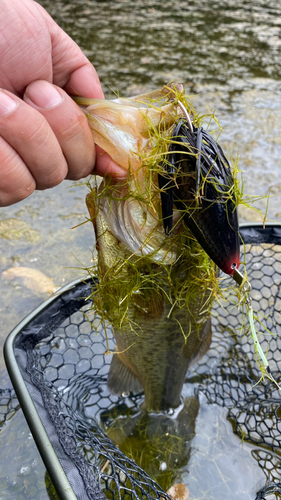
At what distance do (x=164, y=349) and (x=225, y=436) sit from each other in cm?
Answer: 74

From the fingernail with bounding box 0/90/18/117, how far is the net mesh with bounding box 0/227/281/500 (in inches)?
30.9

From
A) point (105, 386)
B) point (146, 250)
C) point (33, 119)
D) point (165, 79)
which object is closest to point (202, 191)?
point (146, 250)

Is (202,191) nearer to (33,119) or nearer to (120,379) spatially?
(33,119)

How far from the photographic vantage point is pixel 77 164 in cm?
143

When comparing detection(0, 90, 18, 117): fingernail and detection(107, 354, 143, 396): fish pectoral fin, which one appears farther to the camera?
detection(107, 354, 143, 396): fish pectoral fin

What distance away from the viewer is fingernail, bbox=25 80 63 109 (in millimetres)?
1286

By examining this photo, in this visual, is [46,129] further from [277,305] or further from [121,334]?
[277,305]

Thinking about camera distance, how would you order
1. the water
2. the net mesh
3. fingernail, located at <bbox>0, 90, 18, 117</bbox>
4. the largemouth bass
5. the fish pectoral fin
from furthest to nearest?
the water → the fish pectoral fin → the net mesh → the largemouth bass → fingernail, located at <bbox>0, 90, 18, 117</bbox>

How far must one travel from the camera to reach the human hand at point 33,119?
4.16ft

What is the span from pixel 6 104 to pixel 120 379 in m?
1.53

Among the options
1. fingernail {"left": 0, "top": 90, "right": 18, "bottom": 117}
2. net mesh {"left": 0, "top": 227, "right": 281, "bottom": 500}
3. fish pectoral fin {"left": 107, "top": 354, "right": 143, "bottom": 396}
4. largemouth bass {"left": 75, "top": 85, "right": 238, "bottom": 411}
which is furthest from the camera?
fish pectoral fin {"left": 107, "top": 354, "right": 143, "bottom": 396}

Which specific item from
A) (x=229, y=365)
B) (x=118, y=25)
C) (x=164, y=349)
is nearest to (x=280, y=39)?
(x=118, y=25)

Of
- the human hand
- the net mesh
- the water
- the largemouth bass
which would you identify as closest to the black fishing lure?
the largemouth bass

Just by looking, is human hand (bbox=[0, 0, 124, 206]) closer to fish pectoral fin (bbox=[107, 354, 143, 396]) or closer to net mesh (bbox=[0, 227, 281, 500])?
net mesh (bbox=[0, 227, 281, 500])
